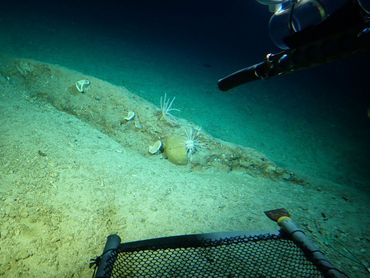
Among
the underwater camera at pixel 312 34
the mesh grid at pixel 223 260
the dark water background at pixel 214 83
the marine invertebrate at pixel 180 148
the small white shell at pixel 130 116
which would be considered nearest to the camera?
the underwater camera at pixel 312 34

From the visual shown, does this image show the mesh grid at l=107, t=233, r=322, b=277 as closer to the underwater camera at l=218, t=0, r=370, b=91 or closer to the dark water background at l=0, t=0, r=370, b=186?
the underwater camera at l=218, t=0, r=370, b=91

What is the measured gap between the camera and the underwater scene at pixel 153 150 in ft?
8.15

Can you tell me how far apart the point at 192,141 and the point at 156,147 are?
0.71 meters

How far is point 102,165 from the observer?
343cm

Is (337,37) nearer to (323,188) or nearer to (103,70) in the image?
(323,188)

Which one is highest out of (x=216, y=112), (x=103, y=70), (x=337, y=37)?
(x=103, y=70)

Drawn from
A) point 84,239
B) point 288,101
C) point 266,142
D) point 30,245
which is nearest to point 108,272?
point 84,239

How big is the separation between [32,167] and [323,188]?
4.75 metres

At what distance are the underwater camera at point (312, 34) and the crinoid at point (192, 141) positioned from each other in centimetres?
260

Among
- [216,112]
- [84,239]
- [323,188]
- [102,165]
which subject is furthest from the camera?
[216,112]

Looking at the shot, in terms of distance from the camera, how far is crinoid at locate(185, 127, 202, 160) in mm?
4639

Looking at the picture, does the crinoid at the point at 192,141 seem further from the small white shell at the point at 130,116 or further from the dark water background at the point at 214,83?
the dark water background at the point at 214,83

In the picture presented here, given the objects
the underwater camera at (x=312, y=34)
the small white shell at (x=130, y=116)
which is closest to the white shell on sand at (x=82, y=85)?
the small white shell at (x=130, y=116)

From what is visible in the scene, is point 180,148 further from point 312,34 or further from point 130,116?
point 312,34
